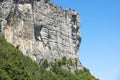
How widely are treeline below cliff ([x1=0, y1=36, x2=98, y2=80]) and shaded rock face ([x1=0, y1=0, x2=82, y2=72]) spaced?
521 cm

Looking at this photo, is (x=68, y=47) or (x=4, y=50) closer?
(x=4, y=50)

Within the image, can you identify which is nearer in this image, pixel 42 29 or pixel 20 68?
pixel 20 68

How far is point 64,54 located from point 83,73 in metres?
11.2

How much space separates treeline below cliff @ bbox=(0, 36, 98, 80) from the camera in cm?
11169

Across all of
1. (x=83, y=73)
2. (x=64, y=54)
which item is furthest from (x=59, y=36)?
(x=83, y=73)

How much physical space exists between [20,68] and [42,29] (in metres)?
35.3

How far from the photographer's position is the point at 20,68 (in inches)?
4540

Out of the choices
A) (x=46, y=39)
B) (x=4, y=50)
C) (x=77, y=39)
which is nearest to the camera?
(x=4, y=50)

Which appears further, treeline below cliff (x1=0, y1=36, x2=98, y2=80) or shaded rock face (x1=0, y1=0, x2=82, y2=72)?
shaded rock face (x1=0, y1=0, x2=82, y2=72)

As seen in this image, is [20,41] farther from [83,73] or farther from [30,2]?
[83,73]

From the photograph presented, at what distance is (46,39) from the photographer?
15050 cm

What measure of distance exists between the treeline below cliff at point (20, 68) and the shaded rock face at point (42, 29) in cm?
521

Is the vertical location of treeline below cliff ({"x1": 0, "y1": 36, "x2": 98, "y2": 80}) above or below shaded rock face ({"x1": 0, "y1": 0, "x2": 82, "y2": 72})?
below

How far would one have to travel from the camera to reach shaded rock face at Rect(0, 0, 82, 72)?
136 m
